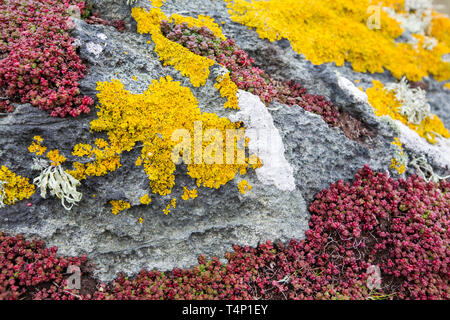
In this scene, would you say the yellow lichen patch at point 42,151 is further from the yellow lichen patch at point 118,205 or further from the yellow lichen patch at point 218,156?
the yellow lichen patch at point 218,156

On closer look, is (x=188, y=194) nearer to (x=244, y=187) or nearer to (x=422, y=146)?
(x=244, y=187)

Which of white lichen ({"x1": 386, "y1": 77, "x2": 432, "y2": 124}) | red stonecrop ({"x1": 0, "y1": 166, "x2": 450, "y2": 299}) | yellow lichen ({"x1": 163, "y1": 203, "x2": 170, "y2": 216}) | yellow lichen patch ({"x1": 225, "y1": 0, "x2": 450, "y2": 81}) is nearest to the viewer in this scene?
red stonecrop ({"x1": 0, "y1": 166, "x2": 450, "y2": 299})

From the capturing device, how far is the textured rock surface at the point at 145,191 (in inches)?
176

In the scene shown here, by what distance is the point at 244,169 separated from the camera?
486 cm

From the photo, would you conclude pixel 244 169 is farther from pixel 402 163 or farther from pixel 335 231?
pixel 402 163

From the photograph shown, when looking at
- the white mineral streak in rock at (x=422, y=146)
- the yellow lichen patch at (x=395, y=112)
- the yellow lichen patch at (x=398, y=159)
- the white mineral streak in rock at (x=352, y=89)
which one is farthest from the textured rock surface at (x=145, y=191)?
the yellow lichen patch at (x=395, y=112)

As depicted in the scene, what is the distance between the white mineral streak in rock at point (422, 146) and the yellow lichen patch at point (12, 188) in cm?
671

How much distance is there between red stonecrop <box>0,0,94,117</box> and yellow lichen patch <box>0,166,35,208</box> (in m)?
1.08

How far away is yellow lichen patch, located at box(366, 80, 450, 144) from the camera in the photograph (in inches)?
258

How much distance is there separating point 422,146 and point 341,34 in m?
3.10

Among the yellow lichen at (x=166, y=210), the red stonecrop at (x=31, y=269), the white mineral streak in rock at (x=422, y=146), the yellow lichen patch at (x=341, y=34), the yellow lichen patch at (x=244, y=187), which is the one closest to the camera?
the red stonecrop at (x=31, y=269)

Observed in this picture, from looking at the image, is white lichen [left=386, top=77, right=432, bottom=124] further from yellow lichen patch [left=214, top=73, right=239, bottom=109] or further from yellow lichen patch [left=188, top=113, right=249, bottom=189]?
yellow lichen patch [left=188, top=113, right=249, bottom=189]

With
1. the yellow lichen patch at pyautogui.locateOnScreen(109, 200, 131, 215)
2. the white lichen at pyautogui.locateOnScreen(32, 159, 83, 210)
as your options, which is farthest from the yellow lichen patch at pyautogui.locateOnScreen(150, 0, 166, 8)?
the yellow lichen patch at pyautogui.locateOnScreen(109, 200, 131, 215)
